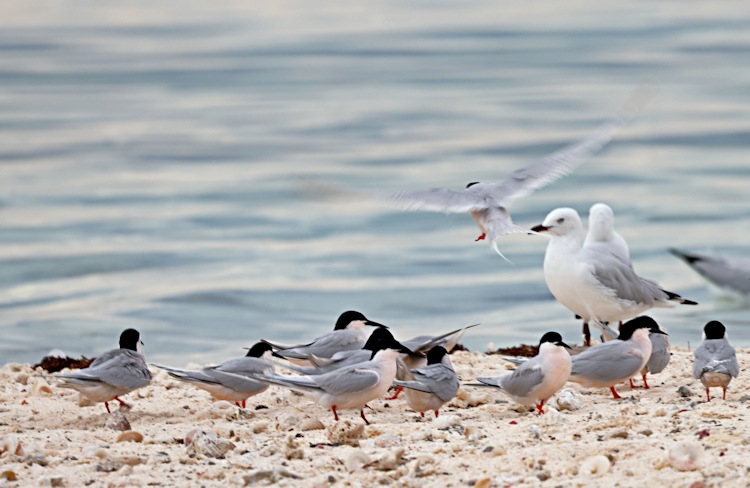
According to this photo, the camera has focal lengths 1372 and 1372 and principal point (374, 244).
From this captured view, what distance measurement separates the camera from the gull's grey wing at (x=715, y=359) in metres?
7.05

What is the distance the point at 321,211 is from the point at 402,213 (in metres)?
1.30

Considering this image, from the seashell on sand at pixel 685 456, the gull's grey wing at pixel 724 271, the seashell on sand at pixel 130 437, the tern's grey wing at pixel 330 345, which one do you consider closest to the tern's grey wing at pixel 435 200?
the tern's grey wing at pixel 330 345

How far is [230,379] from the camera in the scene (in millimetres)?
7336

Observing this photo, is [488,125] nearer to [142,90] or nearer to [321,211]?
[321,211]

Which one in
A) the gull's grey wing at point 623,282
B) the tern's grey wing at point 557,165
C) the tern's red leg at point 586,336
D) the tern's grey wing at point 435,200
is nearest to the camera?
the tern's grey wing at point 435,200

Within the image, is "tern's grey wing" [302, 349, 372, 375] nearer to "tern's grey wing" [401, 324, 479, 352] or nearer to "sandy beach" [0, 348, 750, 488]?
"sandy beach" [0, 348, 750, 488]

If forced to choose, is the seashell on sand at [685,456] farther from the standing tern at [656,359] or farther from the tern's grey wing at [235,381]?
the tern's grey wing at [235,381]

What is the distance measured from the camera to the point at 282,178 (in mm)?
21156

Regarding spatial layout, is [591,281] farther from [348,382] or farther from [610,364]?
[348,382]

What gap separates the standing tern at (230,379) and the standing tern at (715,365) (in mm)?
2291

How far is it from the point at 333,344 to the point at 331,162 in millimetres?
13855

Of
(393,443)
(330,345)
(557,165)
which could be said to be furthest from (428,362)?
(557,165)

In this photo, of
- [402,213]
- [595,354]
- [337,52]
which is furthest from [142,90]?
[595,354]

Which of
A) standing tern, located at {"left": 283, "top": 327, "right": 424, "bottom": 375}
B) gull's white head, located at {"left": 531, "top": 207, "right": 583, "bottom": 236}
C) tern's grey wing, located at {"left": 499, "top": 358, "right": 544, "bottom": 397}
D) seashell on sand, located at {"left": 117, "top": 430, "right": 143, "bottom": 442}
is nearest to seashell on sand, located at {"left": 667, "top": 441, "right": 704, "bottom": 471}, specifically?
tern's grey wing, located at {"left": 499, "top": 358, "right": 544, "bottom": 397}
